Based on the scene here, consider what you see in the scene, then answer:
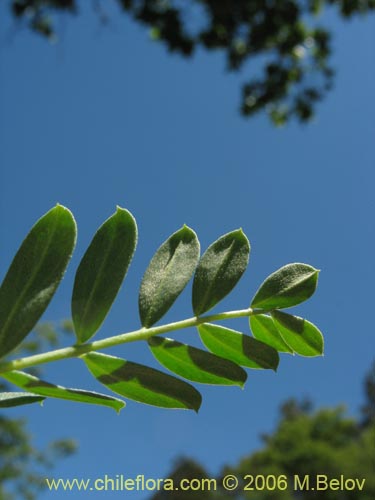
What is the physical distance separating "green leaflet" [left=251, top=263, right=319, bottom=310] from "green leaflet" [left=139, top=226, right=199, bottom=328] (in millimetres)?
83

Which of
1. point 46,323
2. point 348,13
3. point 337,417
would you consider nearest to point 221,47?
point 348,13

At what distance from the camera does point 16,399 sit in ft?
1.57

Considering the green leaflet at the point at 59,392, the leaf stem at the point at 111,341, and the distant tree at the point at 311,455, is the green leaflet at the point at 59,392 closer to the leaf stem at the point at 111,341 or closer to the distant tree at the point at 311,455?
the leaf stem at the point at 111,341

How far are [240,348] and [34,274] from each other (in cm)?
22

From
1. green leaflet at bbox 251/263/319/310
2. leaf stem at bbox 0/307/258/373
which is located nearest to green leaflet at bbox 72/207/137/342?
leaf stem at bbox 0/307/258/373

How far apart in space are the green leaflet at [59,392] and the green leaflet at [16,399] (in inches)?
0.9

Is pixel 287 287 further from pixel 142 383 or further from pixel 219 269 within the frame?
pixel 142 383

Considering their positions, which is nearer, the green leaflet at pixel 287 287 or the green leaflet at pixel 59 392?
the green leaflet at pixel 59 392

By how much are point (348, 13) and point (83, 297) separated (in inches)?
462

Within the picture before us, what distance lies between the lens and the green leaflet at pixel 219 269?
0.64 metres

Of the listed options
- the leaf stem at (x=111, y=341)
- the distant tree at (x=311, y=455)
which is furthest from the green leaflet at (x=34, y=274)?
the distant tree at (x=311, y=455)

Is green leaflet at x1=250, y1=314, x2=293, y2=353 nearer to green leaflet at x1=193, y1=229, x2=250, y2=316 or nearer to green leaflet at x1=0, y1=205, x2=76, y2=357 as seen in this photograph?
green leaflet at x1=193, y1=229, x2=250, y2=316

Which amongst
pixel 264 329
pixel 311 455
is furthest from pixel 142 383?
pixel 311 455

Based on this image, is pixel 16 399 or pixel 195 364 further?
pixel 195 364
